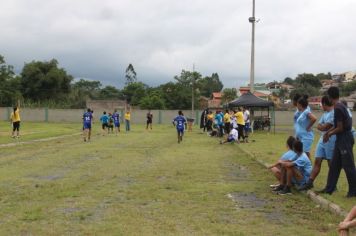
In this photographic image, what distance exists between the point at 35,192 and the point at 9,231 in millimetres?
3157

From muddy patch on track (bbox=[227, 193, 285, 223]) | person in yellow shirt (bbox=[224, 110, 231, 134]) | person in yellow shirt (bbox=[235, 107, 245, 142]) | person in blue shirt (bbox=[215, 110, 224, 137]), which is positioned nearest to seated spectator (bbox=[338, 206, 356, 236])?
Answer: muddy patch on track (bbox=[227, 193, 285, 223])

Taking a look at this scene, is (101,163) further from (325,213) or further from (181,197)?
(325,213)

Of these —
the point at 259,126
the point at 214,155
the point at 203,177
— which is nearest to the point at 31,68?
the point at 259,126

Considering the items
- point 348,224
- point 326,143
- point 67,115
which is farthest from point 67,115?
point 348,224

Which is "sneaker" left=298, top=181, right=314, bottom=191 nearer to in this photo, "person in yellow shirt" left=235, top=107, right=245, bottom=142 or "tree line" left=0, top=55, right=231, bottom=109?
"person in yellow shirt" left=235, top=107, right=245, bottom=142

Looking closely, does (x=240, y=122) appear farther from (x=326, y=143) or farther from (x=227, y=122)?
(x=326, y=143)

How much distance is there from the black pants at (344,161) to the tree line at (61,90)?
62.9m

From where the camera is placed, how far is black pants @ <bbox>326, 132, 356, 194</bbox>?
29.1ft

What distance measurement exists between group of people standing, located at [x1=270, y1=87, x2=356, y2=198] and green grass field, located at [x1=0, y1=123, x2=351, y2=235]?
464 millimetres

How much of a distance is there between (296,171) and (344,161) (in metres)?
1.21

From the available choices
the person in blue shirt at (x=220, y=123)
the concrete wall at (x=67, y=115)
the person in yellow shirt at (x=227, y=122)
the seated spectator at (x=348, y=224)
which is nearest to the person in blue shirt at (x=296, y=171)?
the seated spectator at (x=348, y=224)

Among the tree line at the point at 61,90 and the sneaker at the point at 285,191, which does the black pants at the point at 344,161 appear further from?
the tree line at the point at 61,90

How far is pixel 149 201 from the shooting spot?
8.98m

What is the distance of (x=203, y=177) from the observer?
1216cm
